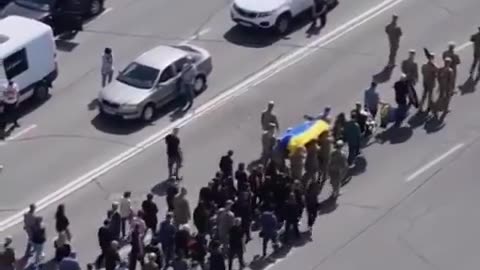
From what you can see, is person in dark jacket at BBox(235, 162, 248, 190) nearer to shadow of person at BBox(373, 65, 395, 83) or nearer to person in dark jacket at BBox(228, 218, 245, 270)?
person in dark jacket at BBox(228, 218, 245, 270)

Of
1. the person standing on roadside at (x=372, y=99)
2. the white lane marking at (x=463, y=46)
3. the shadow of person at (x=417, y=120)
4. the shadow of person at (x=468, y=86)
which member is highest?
the person standing on roadside at (x=372, y=99)

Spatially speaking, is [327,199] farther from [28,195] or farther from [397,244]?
[28,195]

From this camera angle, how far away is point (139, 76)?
121 ft

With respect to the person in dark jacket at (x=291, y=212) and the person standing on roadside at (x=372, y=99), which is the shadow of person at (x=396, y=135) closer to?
the person standing on roadside at (x=372, y=99)

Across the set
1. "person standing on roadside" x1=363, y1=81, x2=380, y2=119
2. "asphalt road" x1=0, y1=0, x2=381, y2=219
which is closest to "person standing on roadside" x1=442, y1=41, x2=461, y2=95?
"person standing on roadside" x1=363, y1=81, x2=380, y2=119

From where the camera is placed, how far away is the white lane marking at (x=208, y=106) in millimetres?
33125

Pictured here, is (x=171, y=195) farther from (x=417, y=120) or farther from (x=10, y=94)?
(x=417, y=120)

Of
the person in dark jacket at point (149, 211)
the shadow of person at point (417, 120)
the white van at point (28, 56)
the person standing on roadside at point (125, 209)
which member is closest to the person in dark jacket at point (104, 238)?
the person standing on roadside at point (125, 209)

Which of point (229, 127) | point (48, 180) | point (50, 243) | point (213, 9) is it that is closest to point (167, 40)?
point (213, 9)

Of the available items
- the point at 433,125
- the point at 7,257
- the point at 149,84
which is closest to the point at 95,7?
the point at 149,84

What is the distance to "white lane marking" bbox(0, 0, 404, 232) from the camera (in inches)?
1304

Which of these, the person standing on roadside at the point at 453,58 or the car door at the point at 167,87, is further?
the car door at the point at 167,87

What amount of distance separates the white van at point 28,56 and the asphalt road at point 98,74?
57 centimetres

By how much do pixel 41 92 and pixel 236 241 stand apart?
33.1 feet
